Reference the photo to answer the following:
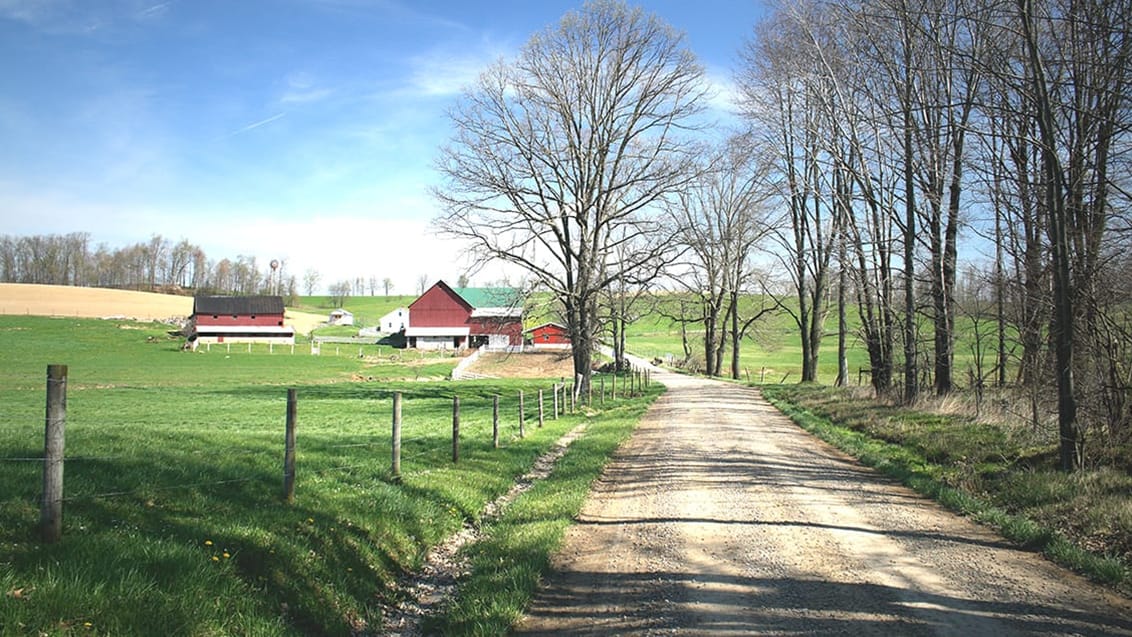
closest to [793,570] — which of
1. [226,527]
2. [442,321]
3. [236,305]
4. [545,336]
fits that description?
[226,527]

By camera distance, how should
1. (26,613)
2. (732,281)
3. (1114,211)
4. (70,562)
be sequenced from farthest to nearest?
(732,281) < (1114,211) < (70,562) < (26,613)

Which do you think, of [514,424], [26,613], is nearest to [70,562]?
[26,613]

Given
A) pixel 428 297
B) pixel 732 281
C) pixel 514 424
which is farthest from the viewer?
pixel 428 297

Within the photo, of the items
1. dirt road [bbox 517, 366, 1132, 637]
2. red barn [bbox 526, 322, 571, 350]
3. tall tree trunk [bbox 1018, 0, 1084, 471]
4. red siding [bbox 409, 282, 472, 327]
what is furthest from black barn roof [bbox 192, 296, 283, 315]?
tall tree trunk [bbox 1018, 0, 1084, 471]

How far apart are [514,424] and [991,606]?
14.9 metres

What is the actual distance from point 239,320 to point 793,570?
98.5m

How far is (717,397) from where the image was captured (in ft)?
100

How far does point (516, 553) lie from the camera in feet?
23.0

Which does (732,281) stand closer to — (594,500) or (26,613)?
(594,500)

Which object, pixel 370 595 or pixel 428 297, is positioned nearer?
pixel 370 595

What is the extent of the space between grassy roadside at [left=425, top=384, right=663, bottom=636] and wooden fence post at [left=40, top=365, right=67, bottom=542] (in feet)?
8.88

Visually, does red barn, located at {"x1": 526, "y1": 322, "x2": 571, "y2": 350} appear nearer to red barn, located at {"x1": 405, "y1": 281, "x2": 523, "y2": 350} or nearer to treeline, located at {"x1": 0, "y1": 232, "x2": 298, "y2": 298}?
red barn, located at {"x1": 405, "y1": 281, "x2": 523, "y2": 350}

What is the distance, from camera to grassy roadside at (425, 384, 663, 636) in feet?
17.7

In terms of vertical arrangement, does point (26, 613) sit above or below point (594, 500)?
above
